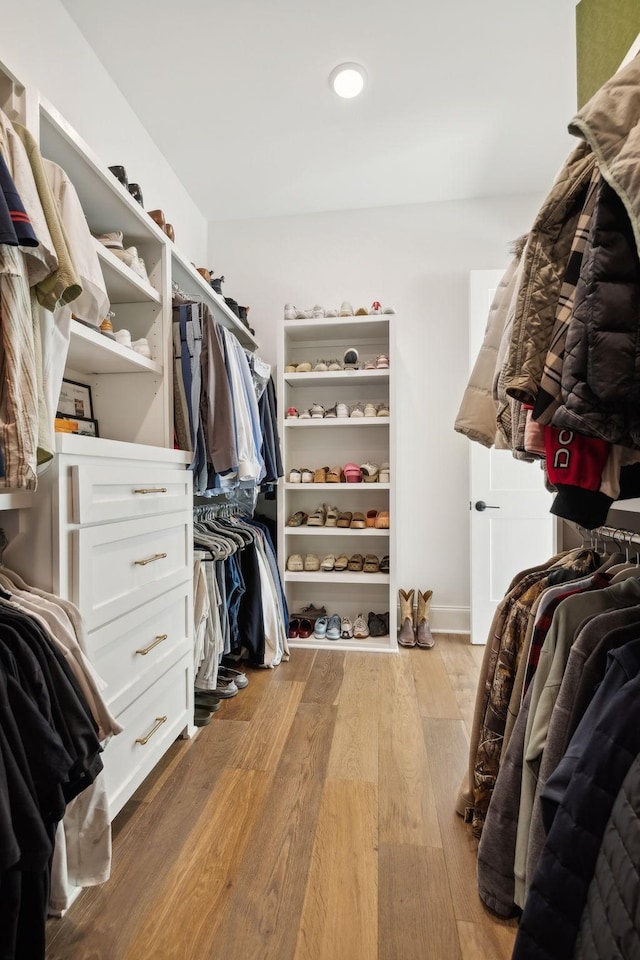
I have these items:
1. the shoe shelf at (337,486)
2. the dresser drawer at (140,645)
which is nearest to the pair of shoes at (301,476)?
the shoe shelf at (337,486)

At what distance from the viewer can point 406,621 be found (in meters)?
2.79

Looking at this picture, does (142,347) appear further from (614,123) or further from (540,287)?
(614,123)

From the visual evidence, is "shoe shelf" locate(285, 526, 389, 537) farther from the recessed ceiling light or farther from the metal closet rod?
the recessed ceiling light

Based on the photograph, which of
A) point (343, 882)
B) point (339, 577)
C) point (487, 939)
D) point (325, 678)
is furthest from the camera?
point (339, 577)

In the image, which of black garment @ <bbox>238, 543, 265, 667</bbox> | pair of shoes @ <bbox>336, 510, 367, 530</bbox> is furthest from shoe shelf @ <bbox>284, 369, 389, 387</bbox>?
black garment @ <bbox>238, 543, 265, 667</bbox>

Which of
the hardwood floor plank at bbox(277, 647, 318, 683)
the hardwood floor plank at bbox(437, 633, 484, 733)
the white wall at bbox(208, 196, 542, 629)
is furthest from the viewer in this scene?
the white wall at bbox(208, 196, 542, 629)

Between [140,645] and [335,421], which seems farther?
[335,421]

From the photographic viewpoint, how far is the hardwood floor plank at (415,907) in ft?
3.12

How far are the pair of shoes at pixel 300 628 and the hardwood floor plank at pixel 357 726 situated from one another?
0.38m

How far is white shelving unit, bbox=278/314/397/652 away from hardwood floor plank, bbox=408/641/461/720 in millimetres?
296

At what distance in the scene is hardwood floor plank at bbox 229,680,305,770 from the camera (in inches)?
62.6

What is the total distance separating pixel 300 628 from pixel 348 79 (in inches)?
111

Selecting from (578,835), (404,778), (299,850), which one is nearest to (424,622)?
(404,778)

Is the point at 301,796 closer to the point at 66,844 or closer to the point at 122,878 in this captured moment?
the point at 122,878
